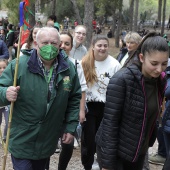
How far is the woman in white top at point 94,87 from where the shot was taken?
14.2 feet

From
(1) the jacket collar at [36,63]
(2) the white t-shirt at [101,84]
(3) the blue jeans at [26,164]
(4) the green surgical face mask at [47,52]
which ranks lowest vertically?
(3) the blue jeans at [26,164]

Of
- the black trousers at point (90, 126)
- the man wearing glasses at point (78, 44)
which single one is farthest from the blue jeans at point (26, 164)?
the man wearing glasses at point (78, 44)

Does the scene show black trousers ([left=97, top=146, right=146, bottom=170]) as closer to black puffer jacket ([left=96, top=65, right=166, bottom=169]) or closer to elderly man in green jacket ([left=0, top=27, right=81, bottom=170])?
black puffer jacket ([left=96, top=65, right=166, bottom=169])

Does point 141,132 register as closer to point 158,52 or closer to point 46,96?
point 158,52

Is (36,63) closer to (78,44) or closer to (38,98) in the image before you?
(38,98)

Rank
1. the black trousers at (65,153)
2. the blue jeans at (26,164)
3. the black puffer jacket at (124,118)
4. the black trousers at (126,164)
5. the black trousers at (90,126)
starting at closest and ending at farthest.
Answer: the black puffer jacket at (124,118)
the black trousers at (126,164)
the blue jeans at (26,164)
the black trousers at (65,153)
the black trousers at (90,126)

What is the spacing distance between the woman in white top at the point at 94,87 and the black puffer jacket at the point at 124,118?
1649mm

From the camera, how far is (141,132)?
260 centimetres

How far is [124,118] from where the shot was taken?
→ 261cm

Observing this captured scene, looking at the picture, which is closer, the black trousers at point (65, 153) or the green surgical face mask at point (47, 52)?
the green surgical face mask at point (47, 52)

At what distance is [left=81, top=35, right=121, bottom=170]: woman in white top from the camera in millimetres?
4324

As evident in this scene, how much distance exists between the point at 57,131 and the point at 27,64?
65 cm

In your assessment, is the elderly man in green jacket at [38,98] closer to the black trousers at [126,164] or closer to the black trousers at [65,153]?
the black trousers at [126,164]

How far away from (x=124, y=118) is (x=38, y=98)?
28.7 inches
